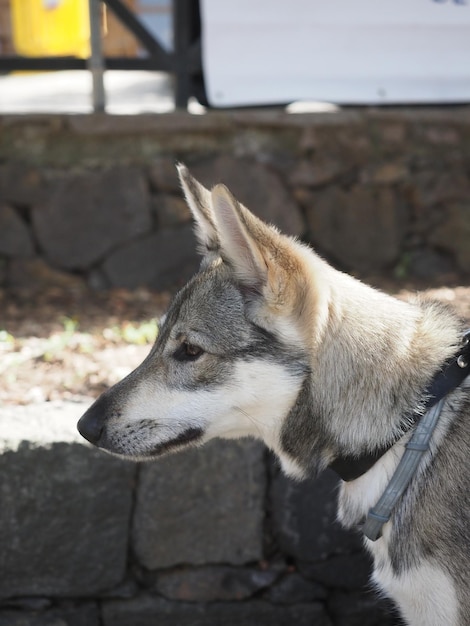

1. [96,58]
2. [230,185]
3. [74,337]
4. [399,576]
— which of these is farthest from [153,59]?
[399,576]

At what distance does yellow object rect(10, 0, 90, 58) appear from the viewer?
7.90 metres

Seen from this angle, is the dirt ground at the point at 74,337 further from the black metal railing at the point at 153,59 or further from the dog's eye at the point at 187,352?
the black metal railing at the point at 153,59

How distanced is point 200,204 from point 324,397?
2.86ft

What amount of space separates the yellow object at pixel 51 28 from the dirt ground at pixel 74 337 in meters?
2.64

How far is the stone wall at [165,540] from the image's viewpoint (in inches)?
144

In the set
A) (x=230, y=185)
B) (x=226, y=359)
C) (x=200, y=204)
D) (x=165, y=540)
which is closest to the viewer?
(x=226, y=359)

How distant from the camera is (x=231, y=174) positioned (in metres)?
6.40

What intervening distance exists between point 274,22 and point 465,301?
234 centimetres

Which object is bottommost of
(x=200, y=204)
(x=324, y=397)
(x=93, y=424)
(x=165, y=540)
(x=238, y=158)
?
(x=165, y=540)

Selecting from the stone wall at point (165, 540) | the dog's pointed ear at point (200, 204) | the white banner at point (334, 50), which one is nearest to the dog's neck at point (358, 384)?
the dog's pointed ear at point (200, 204)

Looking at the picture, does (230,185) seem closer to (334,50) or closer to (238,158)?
(238,158)

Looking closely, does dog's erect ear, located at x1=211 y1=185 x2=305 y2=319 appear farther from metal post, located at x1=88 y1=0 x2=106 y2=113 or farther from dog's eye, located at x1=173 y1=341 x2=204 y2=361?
metal post, located at x1=88 y1=0 x2=106 y2=113

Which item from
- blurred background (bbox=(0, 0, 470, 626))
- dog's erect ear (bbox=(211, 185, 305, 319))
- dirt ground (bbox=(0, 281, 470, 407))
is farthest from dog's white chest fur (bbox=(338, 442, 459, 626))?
blurred background (bbox=(0, 0, 470, 626))

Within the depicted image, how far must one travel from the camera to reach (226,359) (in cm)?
292
